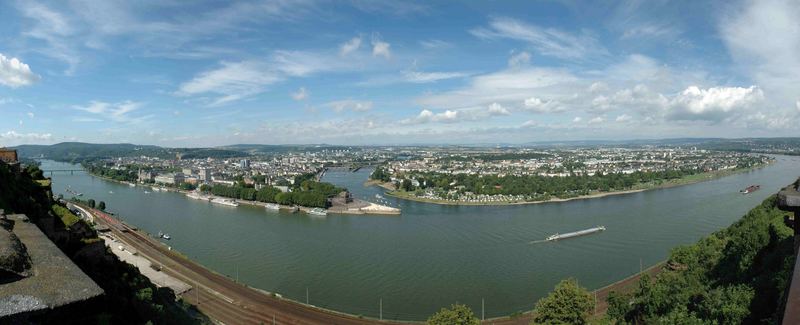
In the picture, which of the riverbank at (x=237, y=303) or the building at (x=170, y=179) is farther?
the building at (x=170, y=179)

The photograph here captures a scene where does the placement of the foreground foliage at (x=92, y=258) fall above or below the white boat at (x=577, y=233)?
above

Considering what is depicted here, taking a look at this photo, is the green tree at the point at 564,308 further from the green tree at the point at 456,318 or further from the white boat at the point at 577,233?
the white boat at the point at 577,233

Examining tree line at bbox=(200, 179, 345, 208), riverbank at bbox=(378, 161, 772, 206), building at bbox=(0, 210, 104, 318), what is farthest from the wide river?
building at bbox=(0, 210, 104, 318)

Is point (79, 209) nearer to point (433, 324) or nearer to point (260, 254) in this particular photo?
point (260, 254)

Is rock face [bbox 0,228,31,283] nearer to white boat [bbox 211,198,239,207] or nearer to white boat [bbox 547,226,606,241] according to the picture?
white boat [bbox 547,226,606,241]

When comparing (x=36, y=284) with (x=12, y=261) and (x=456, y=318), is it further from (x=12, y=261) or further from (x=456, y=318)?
(x=456, y=318)

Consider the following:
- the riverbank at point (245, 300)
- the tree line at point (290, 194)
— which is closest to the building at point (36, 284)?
the riverbank at point (245, 300)
